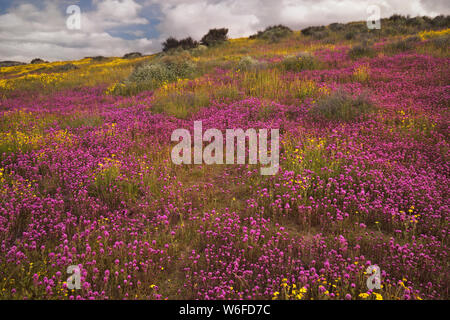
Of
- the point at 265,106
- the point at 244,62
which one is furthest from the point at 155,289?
the point at 244,62

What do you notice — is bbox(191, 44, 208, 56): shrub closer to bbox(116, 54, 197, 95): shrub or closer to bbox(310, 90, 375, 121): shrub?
bbox(116, 54, 197, 95): shrub

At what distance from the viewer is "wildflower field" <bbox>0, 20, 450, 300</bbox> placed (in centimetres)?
280

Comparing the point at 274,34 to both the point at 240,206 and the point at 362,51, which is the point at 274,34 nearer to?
the point at 362,51

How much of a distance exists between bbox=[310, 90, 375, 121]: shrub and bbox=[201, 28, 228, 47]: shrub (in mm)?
23012

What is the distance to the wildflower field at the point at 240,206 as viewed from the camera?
9.19ft

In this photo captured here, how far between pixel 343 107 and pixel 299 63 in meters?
7.30

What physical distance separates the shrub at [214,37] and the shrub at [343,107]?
2301cm

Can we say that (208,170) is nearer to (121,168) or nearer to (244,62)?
(121,168)

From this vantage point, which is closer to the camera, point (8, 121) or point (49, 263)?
point (49, 263)

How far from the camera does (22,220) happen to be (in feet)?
12.5

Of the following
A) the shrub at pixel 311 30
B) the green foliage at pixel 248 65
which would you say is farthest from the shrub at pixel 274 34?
the green foliage at pixel 248 65

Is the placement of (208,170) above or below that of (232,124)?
below
